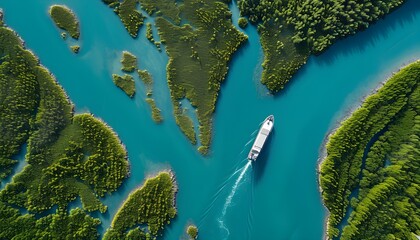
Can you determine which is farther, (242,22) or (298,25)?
(242,22)

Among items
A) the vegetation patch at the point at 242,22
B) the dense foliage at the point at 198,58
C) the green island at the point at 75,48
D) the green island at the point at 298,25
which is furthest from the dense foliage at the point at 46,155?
the green island at the point at 298,25

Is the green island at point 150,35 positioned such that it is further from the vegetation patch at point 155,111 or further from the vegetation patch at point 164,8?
the vegetation patch at point 155,111

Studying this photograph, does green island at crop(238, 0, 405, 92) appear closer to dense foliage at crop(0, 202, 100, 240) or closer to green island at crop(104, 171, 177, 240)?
green island at crop(104, 171, 177, 240)

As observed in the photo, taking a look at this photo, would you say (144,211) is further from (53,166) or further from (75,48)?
(75,48)

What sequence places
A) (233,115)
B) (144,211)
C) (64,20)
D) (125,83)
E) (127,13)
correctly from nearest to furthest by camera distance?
1. (144,211)
2. (64,20)
3. (125,83)
4. (127,13)
5. (233,115)

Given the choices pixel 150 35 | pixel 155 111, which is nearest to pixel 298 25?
pixel 150 35

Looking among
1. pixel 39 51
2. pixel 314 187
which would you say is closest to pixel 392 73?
pixel 314 187

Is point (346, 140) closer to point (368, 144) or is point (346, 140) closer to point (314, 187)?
point (368, 144)
